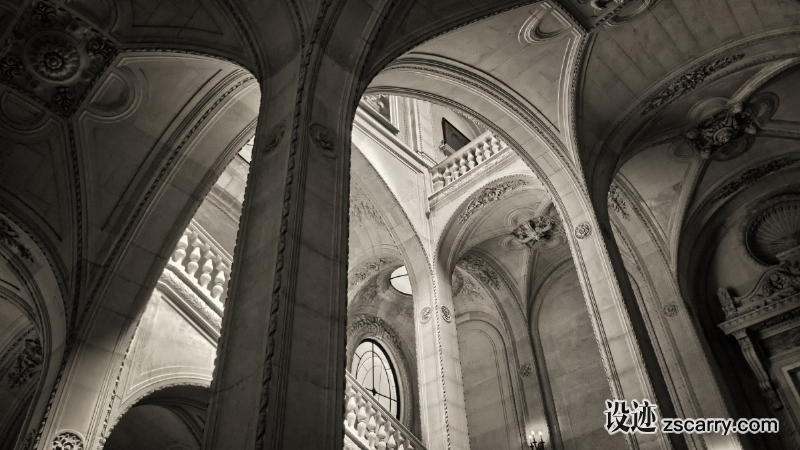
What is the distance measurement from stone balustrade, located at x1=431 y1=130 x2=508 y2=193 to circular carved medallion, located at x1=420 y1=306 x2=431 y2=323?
255 cm

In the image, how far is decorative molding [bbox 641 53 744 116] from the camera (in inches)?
315

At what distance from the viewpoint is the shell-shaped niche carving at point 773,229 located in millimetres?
10055

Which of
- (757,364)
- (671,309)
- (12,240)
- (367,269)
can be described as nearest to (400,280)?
(367,269)

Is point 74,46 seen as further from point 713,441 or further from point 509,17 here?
point 713,441

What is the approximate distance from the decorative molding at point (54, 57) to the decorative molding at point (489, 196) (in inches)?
249

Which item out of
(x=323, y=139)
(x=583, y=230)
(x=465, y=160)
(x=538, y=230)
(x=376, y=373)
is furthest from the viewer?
(x=376, y=373)

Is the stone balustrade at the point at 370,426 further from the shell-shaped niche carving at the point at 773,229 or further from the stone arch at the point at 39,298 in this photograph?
the shell-shaped niche carving at the point at 773,229

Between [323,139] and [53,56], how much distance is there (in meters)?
3.87

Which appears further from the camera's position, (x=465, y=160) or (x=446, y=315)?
(x=465, y=160)

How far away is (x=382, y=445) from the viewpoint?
273 inches

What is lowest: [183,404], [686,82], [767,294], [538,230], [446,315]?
Result: [183,404]

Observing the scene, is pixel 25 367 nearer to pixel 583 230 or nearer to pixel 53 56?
pixel 53 56

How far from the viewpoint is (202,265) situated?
23.6 ft

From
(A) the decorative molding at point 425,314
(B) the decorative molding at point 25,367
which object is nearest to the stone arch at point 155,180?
(B) the decorative molding at point 25,367
